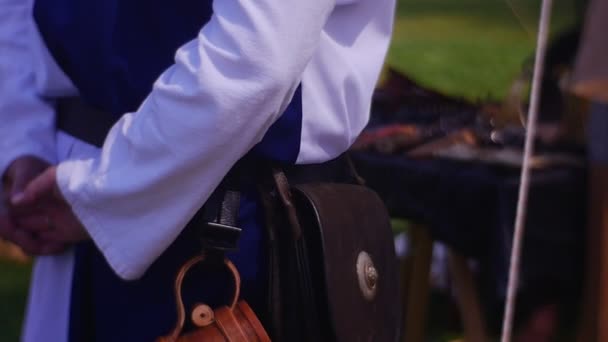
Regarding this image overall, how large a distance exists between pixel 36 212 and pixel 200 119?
33 centimetres

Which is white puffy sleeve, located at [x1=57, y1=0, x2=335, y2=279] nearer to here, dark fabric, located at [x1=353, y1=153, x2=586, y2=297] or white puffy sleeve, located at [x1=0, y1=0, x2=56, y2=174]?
white puffy sleeve, located at [x1=0, y1=0, x2=56, y2=174]

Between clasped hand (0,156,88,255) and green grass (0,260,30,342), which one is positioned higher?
clasped hand (0,156,88,255)

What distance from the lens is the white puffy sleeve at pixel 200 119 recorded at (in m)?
0.81

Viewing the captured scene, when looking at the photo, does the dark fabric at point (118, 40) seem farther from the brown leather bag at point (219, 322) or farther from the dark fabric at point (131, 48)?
the brown leather bag at point (219, 322)

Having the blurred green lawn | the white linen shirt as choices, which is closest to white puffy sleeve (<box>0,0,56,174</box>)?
the white linen shirt

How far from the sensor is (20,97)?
114 cm

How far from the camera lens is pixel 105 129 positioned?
1.02 metres

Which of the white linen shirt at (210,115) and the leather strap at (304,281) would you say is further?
the leather strap at (304,281)

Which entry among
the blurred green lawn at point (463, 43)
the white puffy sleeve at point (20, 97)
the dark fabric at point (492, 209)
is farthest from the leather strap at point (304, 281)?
the blurred green lawn at point (463, 43)

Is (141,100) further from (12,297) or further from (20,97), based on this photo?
(12,297)

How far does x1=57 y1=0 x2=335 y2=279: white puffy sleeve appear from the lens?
0.81m

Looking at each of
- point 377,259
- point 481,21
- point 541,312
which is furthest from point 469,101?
point 481,21

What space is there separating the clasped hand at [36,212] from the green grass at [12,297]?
1912 millimetres

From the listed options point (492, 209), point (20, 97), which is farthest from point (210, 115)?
point (492, 209)
